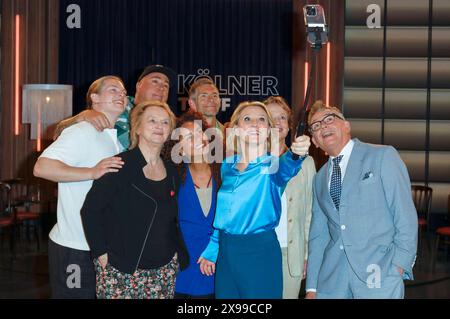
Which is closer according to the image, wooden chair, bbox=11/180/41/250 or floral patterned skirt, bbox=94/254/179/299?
floral patterned skirt, bbox=94/254/179/299

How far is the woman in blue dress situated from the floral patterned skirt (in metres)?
0.39

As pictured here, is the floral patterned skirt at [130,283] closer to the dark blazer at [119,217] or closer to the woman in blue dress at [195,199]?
the dark blazer at [119,217]

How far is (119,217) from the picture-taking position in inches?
113

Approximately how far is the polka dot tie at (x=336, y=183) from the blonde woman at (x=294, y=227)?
328 millimetres

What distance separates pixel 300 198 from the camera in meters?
3.44

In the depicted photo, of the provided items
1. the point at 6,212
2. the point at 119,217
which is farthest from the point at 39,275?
the point at 119,217

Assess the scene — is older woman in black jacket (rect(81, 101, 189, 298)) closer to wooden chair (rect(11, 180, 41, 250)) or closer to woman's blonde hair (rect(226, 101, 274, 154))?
woman's blonde hair (rect(226, 101, 274, 154))

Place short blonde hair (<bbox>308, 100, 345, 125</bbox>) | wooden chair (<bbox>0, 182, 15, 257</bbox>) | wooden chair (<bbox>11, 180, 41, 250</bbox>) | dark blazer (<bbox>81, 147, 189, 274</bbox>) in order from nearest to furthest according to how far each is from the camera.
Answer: dark blazer (<bbox>81, 147, 189, 274</bbox>) → short blonde hair (<bbox>308, 100, 345, 125</bbox>) → wooden chair (<bbox>0, 182, 15, 257</bbox>) → wooden chair (<bbox>11, 180, 41, 250</bbox>)

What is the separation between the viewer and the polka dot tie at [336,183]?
3080mm

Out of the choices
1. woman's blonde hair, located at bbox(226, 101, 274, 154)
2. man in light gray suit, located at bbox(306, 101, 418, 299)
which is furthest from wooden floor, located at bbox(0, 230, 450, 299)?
woman's blonde hair, located at bbox(226, 101, 274, 154)

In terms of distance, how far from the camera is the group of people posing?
2.88m

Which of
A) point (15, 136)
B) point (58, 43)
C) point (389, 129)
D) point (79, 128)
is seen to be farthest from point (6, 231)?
point (79, 128)

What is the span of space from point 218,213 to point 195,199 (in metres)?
0.22
